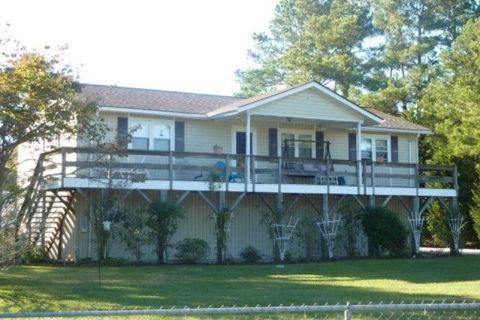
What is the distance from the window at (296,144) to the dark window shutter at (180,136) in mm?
4171

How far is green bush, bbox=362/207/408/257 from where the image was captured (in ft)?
82.3

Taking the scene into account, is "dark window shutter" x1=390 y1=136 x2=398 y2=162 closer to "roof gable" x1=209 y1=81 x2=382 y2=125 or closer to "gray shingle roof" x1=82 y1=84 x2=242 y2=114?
"roof gable" x1=209 y1=81 x2=382 y2=125

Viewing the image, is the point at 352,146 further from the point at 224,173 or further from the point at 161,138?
the point at 161,138

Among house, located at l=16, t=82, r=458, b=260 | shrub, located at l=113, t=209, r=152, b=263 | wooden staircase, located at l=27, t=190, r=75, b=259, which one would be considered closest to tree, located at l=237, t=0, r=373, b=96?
house, located at l=16, t=82, r=458, b=260

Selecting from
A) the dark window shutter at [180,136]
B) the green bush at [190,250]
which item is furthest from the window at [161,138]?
the green bush at [190,250]

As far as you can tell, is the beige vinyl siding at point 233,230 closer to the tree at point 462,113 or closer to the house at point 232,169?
the house at point 232,169

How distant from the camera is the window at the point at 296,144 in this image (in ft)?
92.1

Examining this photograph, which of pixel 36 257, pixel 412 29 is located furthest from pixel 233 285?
pixel 412 29

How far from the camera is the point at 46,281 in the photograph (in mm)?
16406

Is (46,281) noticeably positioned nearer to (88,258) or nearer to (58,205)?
(88,258)

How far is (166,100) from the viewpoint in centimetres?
2692

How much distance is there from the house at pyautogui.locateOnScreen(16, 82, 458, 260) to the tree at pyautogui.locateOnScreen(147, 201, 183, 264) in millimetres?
850

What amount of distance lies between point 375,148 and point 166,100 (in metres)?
9.30

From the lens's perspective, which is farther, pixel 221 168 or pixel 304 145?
pixel 304 145
